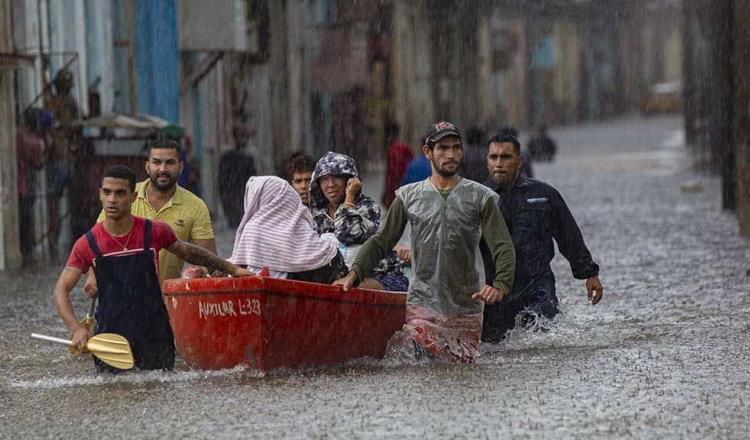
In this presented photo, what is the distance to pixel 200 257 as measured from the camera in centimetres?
1034

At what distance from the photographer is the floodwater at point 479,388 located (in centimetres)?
866

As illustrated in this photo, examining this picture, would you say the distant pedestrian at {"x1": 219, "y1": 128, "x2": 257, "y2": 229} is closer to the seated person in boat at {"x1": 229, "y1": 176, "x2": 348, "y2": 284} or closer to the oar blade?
the seated person in boat at {"x1": 229, "y1": 176, "x2": 348, "y2": 284}

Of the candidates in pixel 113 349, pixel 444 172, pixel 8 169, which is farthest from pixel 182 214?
pixel 8 169

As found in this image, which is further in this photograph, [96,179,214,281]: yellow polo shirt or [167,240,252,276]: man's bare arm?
[96,179,214,281]: yellow polo shirt

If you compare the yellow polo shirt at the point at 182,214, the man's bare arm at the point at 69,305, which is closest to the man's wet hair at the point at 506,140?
the yellow polo shirt at the point at 182,214

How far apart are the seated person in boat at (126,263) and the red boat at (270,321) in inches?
11.3

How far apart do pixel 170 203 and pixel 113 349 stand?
144 cm

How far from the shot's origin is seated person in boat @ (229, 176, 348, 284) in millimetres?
11102

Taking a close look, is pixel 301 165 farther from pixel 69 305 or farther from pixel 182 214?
pixel 69 305

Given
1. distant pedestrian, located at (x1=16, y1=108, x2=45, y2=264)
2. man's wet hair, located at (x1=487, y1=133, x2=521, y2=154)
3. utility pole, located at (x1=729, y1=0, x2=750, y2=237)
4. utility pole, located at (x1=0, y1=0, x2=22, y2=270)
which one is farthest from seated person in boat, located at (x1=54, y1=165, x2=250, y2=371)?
utility pole, located at (x1=729, y1=0, x2=750, y2=237)

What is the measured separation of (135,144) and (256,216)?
45.2 ft

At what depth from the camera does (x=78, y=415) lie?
31.0 ft

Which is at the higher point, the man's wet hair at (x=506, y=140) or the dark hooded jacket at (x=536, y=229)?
the man's wet hair at (x=506, y=140)

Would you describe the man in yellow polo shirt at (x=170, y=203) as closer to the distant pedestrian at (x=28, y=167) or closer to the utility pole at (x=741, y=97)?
the distant pedestrian at (x=28, y=167)
